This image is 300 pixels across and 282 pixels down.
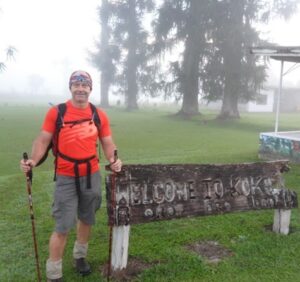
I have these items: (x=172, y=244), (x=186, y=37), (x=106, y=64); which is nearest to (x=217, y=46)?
(x=186, y=37)

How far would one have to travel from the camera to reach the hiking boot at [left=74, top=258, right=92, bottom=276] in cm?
391

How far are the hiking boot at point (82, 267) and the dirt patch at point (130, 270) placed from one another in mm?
144

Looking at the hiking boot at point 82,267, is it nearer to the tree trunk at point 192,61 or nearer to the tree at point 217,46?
the tree at point 217,46

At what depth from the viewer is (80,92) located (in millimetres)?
3545

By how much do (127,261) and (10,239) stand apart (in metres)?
1.55

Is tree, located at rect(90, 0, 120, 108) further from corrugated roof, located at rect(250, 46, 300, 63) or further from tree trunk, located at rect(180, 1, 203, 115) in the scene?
corrugated roof, located at rect(250, 46, 300, 63)

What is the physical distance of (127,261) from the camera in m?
4.16

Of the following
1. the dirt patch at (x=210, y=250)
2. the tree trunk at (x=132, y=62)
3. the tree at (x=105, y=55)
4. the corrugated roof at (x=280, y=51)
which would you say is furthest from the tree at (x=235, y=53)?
the dirt patch at (x=210, y=250)

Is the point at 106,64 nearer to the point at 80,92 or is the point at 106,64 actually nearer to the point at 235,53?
the point at 235,53

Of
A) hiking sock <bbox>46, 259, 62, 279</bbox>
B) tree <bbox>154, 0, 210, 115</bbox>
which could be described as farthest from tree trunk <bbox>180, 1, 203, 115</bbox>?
hiking sock <bbox>46, 259, 62, 279</bbox>

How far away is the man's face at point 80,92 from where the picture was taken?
3.54 m

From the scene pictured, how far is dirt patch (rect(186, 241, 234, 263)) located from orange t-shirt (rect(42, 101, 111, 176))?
1.66 meters

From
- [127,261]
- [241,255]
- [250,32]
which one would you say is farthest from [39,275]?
[250,32]

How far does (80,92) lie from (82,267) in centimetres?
166
